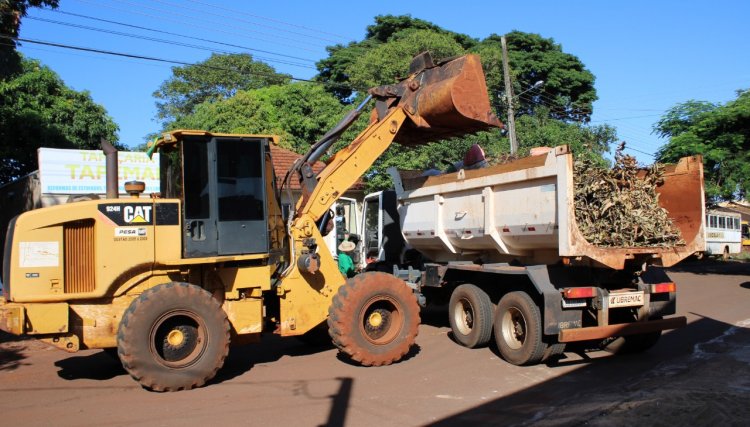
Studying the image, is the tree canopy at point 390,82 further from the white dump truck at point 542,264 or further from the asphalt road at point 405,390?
the asphalt road at point 405,390

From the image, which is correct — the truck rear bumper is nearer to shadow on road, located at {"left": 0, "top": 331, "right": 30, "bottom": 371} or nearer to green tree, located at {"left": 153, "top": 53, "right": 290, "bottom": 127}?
shadow on road, located at {"left": 0, "top": 331, "right": 30, "bottom": 371}

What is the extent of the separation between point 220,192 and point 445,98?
316 cm

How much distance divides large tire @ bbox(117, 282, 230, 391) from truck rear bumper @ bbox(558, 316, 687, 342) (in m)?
3.96

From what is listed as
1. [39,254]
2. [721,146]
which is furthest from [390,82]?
[39,254]

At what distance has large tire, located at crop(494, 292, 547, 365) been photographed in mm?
7168

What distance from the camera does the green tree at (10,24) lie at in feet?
35.9

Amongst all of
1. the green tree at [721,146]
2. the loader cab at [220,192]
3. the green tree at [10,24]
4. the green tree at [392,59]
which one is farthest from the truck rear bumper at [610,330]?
the green tree at [392,59]

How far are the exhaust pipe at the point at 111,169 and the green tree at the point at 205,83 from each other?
118 feet

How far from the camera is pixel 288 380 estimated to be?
6.80 meters

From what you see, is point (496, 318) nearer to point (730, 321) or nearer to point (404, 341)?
point (404, 341)

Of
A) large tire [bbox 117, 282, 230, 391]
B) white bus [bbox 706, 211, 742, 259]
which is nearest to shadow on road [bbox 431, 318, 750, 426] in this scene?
large tire [bbox 117, 282, 230, 391]

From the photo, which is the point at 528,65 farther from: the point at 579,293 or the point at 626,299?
the point at 579,293

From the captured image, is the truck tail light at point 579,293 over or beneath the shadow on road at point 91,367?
over

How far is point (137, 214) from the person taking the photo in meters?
6.46
